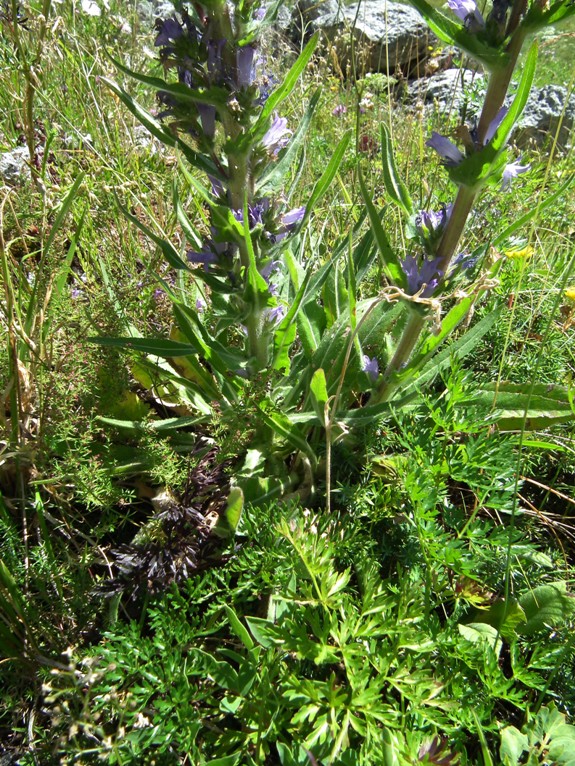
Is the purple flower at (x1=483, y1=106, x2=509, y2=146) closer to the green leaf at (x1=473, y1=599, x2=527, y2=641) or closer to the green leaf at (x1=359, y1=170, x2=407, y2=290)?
the green leaf at (x1=359, y1=170, x2=407, y2=290)

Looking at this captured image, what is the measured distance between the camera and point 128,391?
6.00 feet

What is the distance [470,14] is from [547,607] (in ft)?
4.59

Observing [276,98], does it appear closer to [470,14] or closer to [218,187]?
[218,187]

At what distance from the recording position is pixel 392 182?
1398 millimetres

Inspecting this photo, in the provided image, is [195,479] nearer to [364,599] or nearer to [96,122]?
[364,599]

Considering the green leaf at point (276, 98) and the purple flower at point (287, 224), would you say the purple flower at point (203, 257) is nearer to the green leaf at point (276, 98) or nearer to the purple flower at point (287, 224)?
the purple flower at point (287, 224)

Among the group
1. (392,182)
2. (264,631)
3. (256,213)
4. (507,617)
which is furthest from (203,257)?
(507,617)

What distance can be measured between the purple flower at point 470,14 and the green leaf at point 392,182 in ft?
0.94

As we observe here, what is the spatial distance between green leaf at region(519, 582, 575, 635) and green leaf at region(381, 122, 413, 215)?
1.04m

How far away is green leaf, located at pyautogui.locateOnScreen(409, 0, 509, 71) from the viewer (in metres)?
1.12

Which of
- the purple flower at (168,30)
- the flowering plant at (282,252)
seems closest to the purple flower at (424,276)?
the flowering plant at (282,252)

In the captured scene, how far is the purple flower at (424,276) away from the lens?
1.40 metres

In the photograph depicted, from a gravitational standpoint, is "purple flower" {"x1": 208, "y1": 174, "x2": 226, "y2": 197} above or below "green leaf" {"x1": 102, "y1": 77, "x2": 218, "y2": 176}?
below

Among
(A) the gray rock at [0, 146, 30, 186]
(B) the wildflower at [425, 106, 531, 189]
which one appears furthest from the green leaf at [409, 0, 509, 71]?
(A) the gray rock at [0, 146, 30, 186]
